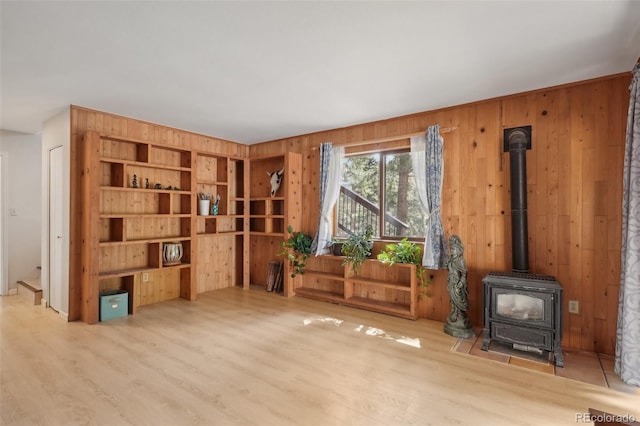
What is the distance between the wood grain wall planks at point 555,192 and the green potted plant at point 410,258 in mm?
118

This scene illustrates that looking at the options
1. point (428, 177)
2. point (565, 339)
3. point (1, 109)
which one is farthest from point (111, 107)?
point (565, 339)

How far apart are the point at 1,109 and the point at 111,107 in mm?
1354

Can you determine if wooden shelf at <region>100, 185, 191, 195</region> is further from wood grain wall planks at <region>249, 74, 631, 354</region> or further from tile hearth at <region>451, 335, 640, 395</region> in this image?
tile hearth at <region>451, 335, 640, 395</region>

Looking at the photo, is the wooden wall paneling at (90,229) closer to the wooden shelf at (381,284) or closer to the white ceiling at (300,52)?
the white ceiling at (300,52)

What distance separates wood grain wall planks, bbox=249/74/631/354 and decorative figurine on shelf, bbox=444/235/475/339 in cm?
26

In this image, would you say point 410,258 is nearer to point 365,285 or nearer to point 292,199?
point 365,285

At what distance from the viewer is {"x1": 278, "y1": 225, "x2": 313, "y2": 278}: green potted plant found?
4.68 meters

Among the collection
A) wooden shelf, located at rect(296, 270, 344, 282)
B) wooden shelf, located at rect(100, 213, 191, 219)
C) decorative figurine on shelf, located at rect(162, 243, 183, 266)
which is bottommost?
wooden shelf, located at rect(296, 270, 344, 282)

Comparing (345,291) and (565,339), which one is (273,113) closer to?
(345,291)

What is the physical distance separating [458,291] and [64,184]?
4.67 m

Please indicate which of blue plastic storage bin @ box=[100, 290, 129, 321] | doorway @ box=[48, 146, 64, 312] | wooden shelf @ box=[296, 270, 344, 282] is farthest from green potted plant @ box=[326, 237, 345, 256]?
doorway @ box=[48, 146, 64, 312]

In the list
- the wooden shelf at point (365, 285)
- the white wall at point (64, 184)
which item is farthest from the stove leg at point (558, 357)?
the white wall at point (64, 184)

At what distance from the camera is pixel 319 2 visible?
1812 millimetres

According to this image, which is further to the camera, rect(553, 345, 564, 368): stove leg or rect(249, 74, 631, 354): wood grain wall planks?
rect(249, 74, 631, 354): wood grain wall planks
